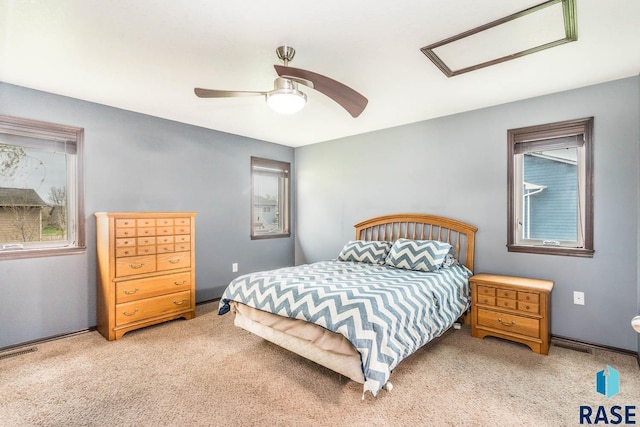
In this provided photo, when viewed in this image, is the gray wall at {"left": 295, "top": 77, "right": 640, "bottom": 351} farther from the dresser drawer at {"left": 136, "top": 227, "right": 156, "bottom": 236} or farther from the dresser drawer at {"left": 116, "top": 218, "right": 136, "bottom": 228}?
the dresser drawer at {"left": 116, "top": 218, "right": 136, "bottom": 228}

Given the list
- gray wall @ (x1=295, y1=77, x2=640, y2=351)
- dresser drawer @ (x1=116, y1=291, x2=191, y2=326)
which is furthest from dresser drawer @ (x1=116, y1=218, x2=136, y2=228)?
gray wall @ (x1=295, y1=77, x2=640, y2=351)

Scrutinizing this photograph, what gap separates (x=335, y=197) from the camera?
4.88 m

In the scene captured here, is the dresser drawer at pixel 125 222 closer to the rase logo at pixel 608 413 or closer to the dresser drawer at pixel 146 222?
the dresser drawer at pixel 146 222

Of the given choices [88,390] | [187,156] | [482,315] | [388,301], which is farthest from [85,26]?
[482,315]

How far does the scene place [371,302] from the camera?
218 centimetres

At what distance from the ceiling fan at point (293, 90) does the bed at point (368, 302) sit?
4.54 feet

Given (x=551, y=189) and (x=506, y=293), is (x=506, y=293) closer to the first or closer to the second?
(x=506, y=293)

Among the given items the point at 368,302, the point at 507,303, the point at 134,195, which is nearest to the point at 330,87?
the point at 368,302

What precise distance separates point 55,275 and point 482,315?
4.19 m

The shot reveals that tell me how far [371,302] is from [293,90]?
155cm

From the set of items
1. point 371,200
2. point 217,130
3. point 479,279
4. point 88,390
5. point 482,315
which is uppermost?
point 217,130

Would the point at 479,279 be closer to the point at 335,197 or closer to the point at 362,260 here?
the point at 362,260

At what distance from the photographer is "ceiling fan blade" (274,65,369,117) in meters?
1.93

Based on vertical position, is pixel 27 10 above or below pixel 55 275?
above
